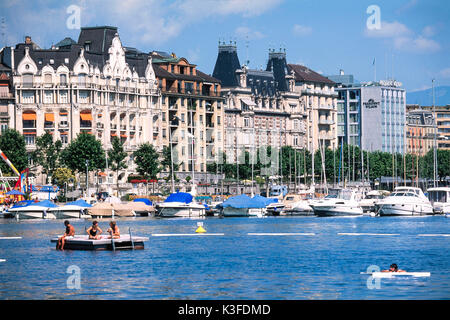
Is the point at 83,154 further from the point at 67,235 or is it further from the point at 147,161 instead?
the point at 67,235

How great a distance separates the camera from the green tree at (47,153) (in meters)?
180

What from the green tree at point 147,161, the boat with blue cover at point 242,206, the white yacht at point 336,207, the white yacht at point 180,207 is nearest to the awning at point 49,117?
the green tree at point 147,161

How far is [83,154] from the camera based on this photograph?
176 m

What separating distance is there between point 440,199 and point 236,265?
83238mm

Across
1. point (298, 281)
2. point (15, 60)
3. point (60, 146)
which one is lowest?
point (298, 281)

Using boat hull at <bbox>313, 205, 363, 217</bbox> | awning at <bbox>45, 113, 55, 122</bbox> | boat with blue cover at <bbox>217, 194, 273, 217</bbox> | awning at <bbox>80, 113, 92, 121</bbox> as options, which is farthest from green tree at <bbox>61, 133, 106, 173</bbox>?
boat hull at <bbox>313, 205, 363, 217</bbox>

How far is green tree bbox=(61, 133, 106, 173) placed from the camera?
17575 cm

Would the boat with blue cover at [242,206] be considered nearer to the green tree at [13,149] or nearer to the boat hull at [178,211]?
the boat hull at [178,211]

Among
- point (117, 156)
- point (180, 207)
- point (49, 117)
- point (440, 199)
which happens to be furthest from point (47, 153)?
point (440, 199)

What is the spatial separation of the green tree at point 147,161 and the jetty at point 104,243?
102239 mm
